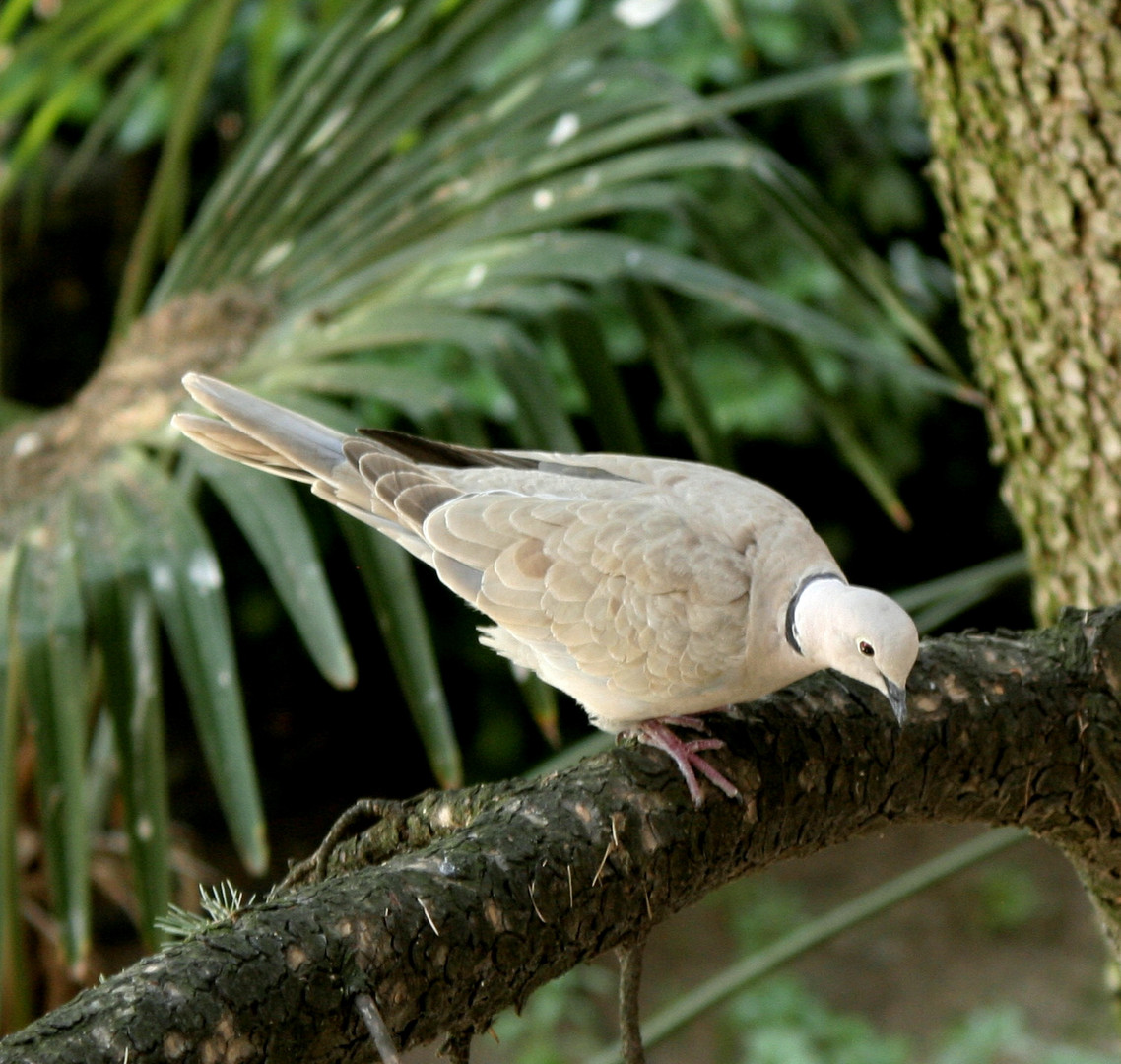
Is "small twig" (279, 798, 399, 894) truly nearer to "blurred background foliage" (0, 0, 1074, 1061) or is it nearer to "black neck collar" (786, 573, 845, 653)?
"blurred background foliage" (0, 0, 1074, 1061)

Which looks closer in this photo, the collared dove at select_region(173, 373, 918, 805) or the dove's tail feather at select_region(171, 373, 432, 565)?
the collared dove at select_region(173, 373, 918, 805)

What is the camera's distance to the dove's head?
131 centimetres

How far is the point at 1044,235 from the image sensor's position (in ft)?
5.56

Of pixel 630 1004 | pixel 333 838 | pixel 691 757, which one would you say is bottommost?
pixel 630 1004

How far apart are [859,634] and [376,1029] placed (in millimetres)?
634

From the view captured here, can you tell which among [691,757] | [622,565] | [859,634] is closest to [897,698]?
[859,634]

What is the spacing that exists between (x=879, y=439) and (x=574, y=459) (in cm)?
260

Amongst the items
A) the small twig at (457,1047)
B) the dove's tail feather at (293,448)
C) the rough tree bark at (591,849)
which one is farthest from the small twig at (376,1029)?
the dove's tail feather at (293,448)

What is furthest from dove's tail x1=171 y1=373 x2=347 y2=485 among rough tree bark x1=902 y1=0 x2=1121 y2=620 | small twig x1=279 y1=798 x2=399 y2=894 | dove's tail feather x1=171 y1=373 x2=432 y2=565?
rough tree bark x1=902 y1=0 x2=1121 y2=620

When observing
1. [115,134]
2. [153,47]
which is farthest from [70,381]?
[153,47]

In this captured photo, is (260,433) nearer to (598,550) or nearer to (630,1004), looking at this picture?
(598,550)

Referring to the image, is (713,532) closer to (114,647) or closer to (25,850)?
(114,647)

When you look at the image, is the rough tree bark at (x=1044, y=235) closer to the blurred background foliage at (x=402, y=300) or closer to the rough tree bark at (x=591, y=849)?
the blurred background foliage at (x=402, y=300)

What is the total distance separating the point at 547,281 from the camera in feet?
6.18
